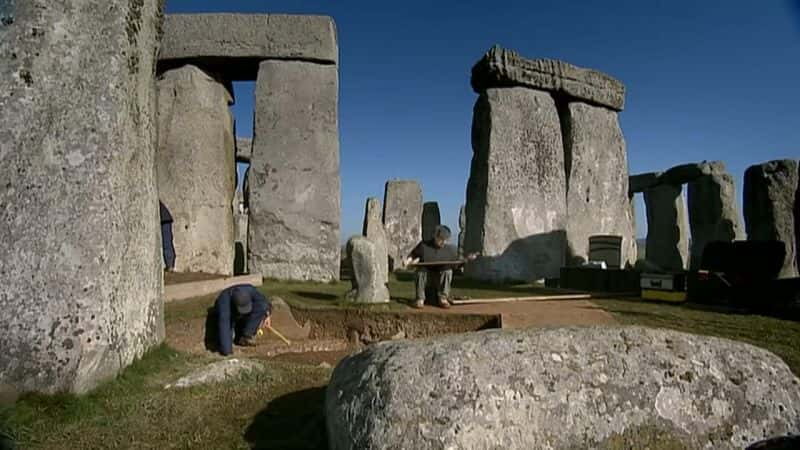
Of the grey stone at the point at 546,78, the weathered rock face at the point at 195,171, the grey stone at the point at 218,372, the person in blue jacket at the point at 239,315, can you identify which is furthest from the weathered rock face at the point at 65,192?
the grey stone at the point at 546,78

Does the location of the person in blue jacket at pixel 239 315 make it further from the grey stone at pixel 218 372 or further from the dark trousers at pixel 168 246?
the dark trousers at pixel 168 246

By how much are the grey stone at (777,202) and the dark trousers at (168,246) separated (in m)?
9.72

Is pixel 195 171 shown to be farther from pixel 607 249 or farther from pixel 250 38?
pixel 607 249

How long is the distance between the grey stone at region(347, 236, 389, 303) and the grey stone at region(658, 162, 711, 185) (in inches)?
434

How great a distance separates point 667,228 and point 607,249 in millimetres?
6296

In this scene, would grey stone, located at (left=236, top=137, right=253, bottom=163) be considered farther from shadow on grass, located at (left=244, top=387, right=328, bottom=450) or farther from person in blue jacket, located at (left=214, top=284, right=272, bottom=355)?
shadow on grass, located at (left=244, top=387, right=328, bottom=450)

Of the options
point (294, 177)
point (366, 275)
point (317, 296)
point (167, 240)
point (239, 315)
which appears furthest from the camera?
point (294, 177)

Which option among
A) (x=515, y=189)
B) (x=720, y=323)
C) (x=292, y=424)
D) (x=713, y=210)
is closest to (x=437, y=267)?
(x=720, y=323)

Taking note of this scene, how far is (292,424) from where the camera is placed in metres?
2.75

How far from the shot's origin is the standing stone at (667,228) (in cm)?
1426

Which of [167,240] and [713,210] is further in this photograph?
[713,210]

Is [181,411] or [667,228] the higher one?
[667,228]

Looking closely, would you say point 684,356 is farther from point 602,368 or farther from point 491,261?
point 491,261

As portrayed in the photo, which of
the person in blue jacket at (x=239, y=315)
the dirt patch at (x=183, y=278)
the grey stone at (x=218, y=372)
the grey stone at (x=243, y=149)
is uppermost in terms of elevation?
the grey stone at (x=243, y=149)
